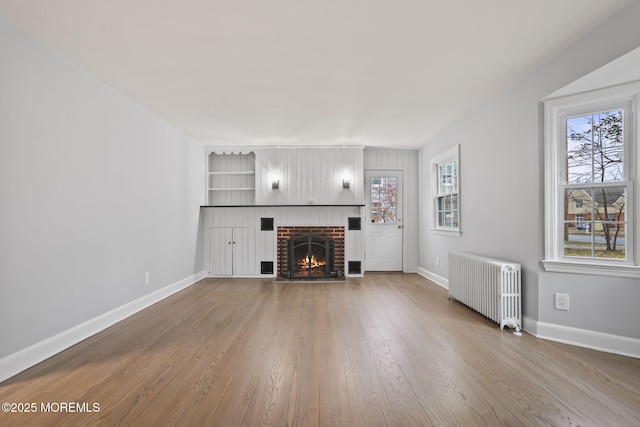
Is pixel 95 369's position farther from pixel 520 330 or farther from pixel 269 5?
pixel 520 330

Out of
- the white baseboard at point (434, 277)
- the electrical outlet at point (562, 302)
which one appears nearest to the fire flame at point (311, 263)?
the white baseboard at point (434, 277)

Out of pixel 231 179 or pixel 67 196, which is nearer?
pixel 67 196

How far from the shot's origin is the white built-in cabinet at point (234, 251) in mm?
5598

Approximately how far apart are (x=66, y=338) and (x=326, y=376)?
2.27 metres

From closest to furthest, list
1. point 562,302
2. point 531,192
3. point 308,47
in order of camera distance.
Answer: point 308,47, point 562,302, point 531,192

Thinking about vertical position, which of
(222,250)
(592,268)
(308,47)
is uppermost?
(308,47)

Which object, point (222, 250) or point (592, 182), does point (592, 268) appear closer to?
point (592, 182)

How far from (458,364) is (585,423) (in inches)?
29.8

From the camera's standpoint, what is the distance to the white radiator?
294 centimetres

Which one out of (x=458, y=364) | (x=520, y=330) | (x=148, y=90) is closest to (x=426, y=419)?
(x=458, y=364)

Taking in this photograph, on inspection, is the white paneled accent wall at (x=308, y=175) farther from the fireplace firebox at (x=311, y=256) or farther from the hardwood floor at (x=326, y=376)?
the hardwood floor at (x=326, y=376)

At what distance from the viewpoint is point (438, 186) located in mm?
5160

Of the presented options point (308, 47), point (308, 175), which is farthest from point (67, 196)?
Result: point (308, 175)

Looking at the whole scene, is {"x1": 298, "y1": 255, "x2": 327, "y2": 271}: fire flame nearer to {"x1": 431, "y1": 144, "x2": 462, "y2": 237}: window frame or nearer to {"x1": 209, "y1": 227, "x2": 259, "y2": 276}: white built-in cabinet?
{"x1": 209, "y1": 227, "x2": 259, "y2": 276}: white built-in cabinet
